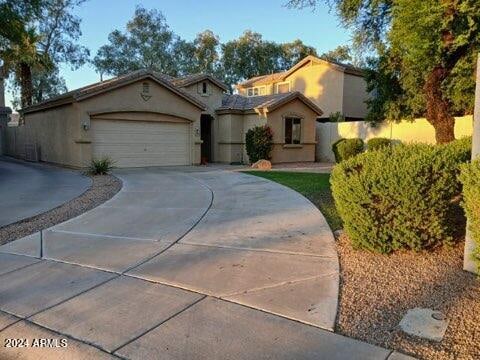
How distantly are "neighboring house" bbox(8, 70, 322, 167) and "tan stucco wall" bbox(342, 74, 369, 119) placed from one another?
533cm

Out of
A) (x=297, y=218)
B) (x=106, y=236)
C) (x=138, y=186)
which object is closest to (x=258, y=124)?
(x=138, y=186)

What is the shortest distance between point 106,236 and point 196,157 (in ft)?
45.8

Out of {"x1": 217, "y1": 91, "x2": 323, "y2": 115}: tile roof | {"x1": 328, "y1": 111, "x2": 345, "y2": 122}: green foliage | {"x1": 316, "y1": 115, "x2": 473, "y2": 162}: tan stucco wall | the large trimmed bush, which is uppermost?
{"x1": 217, "y1": 91, "x2": 323, "y2": 115}: tile roof

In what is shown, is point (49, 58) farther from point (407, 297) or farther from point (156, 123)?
point (407, 297)

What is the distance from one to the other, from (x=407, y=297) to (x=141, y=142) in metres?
15.9

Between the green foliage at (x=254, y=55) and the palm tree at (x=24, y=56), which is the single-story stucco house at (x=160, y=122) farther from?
the green foliage at (x=254, y=55)

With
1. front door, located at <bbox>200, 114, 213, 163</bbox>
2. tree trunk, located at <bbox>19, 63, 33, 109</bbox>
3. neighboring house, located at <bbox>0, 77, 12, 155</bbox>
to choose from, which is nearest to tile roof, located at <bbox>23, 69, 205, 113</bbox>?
front door, located at <bbox>200, 114, 213, 163</bbox>

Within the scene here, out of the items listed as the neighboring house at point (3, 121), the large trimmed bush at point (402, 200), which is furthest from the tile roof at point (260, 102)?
the large trimmed bush at point (402, 200)

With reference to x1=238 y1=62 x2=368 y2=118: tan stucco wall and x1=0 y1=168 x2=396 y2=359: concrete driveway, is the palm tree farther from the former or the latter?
x1=238 y1=62 x2=368 y2=118: tan stucco wall

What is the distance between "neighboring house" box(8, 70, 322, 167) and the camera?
17.0m

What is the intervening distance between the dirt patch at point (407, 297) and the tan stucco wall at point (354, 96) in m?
23.7

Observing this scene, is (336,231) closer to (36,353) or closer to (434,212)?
(434,212)

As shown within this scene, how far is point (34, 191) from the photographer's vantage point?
11266 mm

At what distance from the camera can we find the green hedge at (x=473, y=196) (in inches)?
147
